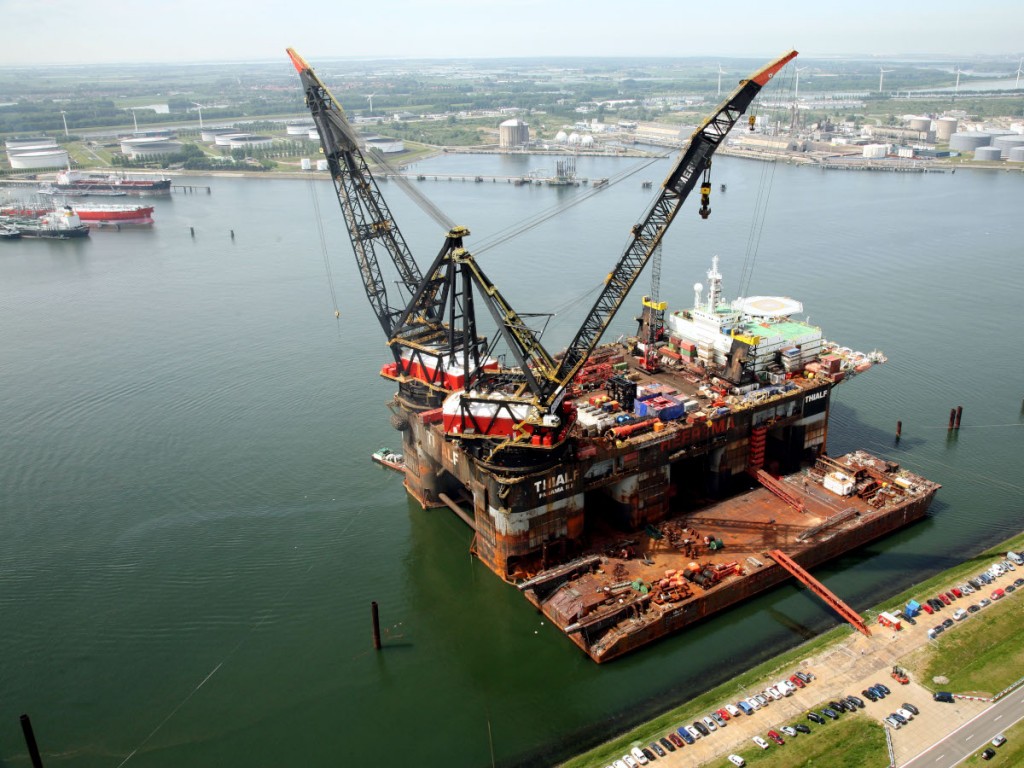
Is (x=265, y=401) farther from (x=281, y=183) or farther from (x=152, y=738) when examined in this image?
(x=281, y=183)

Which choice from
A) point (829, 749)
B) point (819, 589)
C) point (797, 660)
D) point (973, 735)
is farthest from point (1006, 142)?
point (829, 749)

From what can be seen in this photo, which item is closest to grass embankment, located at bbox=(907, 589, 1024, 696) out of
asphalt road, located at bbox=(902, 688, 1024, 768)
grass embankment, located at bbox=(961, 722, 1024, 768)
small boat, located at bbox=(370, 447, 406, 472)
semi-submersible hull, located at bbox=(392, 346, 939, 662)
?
asphalt road, located at bbox=(902, 688, 1024, 768)

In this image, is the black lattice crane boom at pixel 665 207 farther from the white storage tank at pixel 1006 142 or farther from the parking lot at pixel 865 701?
the white storage tank at pixel 1006 142

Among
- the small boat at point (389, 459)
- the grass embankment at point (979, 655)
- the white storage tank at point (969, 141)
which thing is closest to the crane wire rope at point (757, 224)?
the small boat at point (389, 459)

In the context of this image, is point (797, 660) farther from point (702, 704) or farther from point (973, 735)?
point (973, 735)

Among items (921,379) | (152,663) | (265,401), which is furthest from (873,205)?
(152,663)
